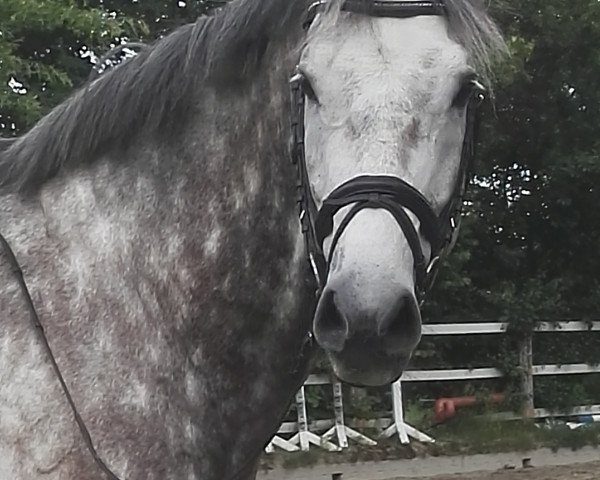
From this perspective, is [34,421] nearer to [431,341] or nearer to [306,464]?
[306,464]

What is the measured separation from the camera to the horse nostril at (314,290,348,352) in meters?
1.85

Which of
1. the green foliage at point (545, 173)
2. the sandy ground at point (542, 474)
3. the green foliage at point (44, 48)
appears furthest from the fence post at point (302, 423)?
the green foliage at point (545, 173)

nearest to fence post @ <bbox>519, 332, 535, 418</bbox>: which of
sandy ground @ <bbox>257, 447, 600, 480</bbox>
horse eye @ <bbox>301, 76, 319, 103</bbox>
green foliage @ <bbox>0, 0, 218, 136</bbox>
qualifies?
sandy ground @ <bbox>257, 447, 600, 480</bbox>

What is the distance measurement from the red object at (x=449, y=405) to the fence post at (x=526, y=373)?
1.17 ft

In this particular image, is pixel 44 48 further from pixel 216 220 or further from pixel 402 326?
pixel 402 326

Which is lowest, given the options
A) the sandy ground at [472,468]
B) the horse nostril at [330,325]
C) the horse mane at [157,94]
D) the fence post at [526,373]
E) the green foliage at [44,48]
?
the fence post at [526,373]

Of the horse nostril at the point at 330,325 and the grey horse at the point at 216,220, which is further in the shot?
the grey horse at the point at 216,220

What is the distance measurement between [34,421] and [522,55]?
34.5ft

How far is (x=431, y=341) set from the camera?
10.6m

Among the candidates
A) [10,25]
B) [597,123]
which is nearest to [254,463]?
[10,25]

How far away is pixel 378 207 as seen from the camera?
1.88 metres

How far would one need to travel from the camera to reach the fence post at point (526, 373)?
10.2 m

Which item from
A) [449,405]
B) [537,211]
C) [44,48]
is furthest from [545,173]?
[44,48]

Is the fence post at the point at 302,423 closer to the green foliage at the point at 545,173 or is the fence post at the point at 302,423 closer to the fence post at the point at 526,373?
the fence post at the point at 526,373
